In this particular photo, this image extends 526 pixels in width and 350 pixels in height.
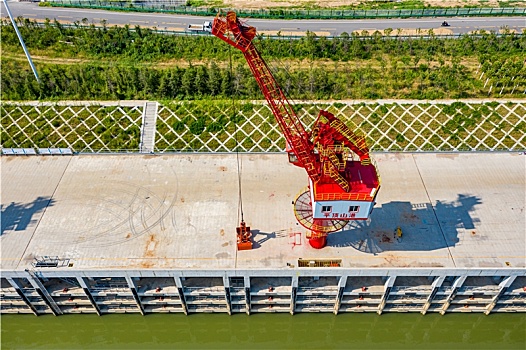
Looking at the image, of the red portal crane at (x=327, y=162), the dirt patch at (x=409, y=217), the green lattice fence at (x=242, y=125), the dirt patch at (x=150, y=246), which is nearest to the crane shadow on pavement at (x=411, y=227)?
the dirt patch at (x=409, y=217)

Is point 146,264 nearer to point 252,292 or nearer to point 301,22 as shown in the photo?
point 252,292

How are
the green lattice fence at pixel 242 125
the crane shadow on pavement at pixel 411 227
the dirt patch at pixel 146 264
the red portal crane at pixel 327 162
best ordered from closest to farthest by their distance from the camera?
1. the red portal crane at pixel 327 162
2. the dirt patch at pixel 146 264
3. the crane shadow on pavement at pixel 411 227
4. the green lattice fence at pixel 242 125

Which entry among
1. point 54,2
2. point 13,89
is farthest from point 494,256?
point 54,2

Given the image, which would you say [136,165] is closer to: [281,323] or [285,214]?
[285,214]

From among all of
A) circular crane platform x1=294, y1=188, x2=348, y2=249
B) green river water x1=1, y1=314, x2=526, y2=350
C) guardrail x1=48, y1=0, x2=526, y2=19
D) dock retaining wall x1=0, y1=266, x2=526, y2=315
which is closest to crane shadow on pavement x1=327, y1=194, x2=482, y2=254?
circular crane platform x1=294, y1=188, x2=348, y2=249

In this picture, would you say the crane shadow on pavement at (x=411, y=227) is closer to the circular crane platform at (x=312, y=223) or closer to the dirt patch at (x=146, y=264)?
the circular crane platform at (x=312, y=223)

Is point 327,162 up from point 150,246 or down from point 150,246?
up

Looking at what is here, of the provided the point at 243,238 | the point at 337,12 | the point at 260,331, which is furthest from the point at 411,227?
the point at 337,12
